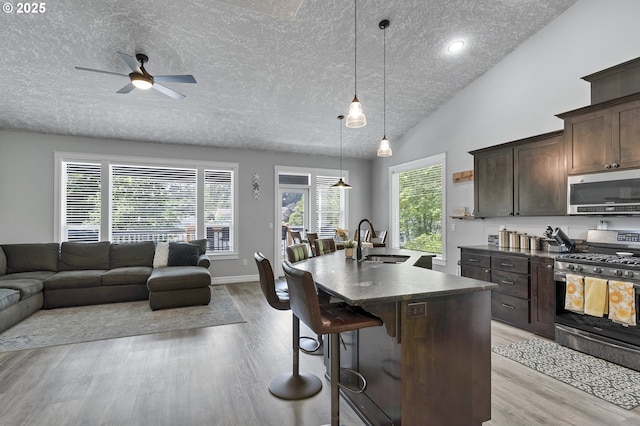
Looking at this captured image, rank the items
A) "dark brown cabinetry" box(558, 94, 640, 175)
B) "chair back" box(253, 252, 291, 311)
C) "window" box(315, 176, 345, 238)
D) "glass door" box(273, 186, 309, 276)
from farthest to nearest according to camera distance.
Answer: "window" box(315, 176, 345, 238) < "glass door" box(273, 186, 309, 276) < "dark brown cabinetry" box(558, 94, 640, 175) < "chair back" box(253, 252, 291, 311)

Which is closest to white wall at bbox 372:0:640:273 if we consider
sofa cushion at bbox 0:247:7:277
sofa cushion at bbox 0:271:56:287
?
sofa cushion at bbox 0:271:56:287

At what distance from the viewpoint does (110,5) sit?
3139 mm

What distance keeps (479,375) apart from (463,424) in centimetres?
30

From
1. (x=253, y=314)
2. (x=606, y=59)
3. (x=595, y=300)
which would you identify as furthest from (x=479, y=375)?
(x=606, y=59)

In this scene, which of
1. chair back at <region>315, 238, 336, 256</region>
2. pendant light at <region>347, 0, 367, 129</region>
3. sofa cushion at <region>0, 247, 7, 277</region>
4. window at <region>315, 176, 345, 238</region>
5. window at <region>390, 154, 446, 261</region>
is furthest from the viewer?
window at <region>315, 176, 345, 238</region>

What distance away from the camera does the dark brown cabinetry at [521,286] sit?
11.3 ft

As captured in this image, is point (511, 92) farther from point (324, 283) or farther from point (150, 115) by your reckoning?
point (150, 115)

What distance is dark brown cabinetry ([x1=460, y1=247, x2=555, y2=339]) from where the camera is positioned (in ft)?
11.3

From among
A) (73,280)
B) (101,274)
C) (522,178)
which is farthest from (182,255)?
(522,178)

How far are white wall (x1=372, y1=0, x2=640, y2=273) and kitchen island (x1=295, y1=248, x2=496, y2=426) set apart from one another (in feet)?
9.03

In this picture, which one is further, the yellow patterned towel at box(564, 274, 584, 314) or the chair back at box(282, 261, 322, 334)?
the yellow patterned towel at box(564, 274, 584, 314)

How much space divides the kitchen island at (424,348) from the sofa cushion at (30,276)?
480cm

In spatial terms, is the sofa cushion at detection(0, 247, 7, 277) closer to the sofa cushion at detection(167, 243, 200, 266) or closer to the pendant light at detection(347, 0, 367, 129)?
the sofa cushion at detection(167, 243, 200, 266)

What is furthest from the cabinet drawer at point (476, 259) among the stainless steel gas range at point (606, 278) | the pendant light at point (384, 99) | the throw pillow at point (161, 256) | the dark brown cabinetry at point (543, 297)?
the throw pillow at point (161, 256)
